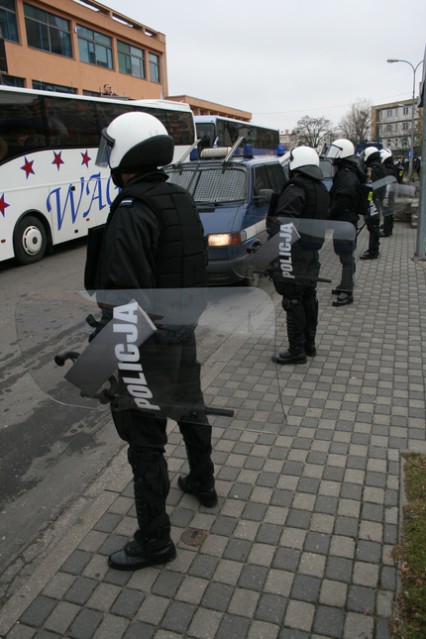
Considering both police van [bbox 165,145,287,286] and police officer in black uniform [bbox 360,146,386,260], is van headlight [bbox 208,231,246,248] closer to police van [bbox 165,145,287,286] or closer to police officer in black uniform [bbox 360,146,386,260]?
police van [bbox 165,145,287,286]

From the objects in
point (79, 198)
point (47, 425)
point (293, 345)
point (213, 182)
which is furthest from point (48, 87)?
point (47, 425)

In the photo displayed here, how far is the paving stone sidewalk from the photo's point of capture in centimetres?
232

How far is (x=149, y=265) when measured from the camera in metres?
2.29

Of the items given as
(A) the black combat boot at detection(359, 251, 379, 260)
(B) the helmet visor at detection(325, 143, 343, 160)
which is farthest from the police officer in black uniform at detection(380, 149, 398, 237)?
(B) the helmet visor at detection(325, 143, 343, 160)

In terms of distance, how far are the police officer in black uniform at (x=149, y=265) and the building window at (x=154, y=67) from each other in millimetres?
46125

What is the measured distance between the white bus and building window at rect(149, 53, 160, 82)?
34.1m

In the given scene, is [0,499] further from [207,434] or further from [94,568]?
[207,434]

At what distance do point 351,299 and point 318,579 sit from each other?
Answer: 204 inches

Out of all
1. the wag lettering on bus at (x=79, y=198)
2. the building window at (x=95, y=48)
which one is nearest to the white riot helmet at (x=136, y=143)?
the wag lettering on bus at (x=79, y=198)

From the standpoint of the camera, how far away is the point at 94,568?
264 centimetres

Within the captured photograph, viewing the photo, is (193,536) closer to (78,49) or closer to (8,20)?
(8,20)

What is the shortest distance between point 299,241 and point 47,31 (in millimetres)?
32601

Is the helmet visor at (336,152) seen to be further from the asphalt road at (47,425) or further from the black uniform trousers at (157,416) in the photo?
the black uniform trousers at (157,416)

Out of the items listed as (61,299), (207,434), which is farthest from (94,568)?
(61,299)
